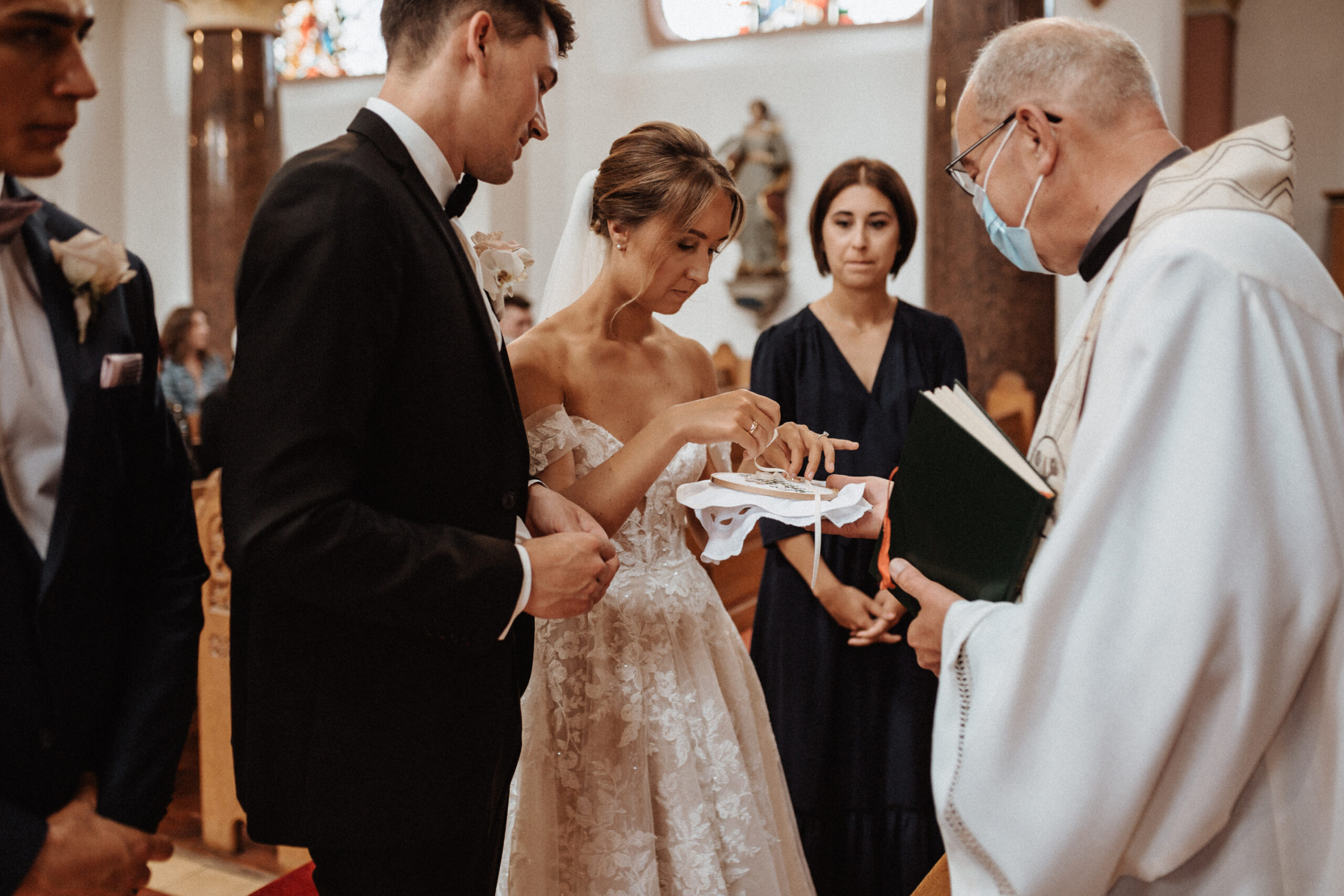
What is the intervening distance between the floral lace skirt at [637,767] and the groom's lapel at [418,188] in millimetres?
797

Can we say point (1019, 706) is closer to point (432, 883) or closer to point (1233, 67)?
point (432, 883)

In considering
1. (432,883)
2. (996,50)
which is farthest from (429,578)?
(996,50)

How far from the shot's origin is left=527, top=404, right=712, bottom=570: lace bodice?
82.8 inches

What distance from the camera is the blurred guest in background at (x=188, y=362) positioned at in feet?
26.4

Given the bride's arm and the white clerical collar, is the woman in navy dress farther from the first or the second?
the white clerical collar

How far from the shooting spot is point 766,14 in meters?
10.7

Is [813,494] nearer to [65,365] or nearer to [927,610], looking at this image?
[927,610]

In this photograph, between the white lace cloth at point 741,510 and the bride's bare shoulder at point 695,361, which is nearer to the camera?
the white lace cloth at point 741,510

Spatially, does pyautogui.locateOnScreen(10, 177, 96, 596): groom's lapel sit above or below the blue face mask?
below

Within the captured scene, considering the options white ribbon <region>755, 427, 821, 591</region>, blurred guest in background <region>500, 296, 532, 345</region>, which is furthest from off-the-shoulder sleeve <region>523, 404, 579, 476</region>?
blurred guest in background <region>500, 296, 532, 345</region>

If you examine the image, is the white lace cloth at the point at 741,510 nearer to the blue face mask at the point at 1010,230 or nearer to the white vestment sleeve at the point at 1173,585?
the blue face mask at the point at 1010,230

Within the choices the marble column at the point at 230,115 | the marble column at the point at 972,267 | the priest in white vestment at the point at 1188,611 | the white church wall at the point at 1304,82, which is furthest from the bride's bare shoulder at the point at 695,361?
the white church wall at the point at 1304,82

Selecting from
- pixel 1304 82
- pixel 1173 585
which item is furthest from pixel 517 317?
pixel 1304 82

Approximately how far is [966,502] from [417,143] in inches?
37.9
